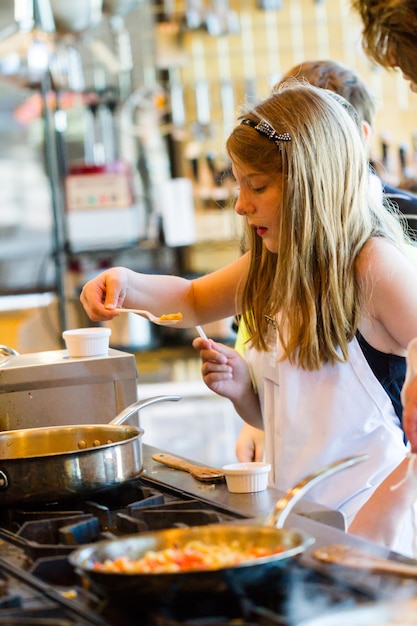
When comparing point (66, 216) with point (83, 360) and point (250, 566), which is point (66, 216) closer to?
point (83, 360)

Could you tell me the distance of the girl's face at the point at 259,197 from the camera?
1.82 metres

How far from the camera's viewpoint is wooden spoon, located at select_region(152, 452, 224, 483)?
158 cm

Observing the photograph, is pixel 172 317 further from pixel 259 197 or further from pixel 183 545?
pixel 183 545

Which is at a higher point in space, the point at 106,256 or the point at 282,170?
the point at 282,170

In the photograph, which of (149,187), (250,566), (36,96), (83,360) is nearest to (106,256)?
(149,187)

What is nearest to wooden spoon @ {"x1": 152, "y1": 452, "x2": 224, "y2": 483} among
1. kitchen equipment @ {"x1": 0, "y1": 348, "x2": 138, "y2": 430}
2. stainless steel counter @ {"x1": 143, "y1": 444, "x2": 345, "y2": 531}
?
A: stainless steel counter @ {"x1": 143, "y1": 444, "x2": 345, "y2": 531}

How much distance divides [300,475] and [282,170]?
581mm

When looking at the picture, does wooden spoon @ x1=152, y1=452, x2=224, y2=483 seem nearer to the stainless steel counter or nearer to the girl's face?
the stainless steel counter

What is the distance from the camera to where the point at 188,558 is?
41.3 inches

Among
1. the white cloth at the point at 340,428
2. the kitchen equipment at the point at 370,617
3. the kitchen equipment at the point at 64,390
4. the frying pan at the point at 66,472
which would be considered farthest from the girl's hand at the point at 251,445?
the kitchen equipment at the point at 370,617

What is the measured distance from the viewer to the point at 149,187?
509 centimetres

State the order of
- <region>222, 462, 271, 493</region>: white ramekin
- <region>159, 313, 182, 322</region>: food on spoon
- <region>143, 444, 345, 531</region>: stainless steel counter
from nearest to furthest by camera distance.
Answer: <region>143, 444, 345, 531</region>: stainless steel counter, <region>222, 462, 271, 493</region>: white ramekin, <region>159, 313, 182, 322</region>: food on spoon

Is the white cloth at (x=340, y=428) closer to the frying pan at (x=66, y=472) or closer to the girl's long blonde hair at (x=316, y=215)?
the girl's long blonde hair at (x=316, y=215)

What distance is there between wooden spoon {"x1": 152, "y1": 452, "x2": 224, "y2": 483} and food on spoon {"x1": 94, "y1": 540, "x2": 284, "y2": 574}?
0.47 meters
